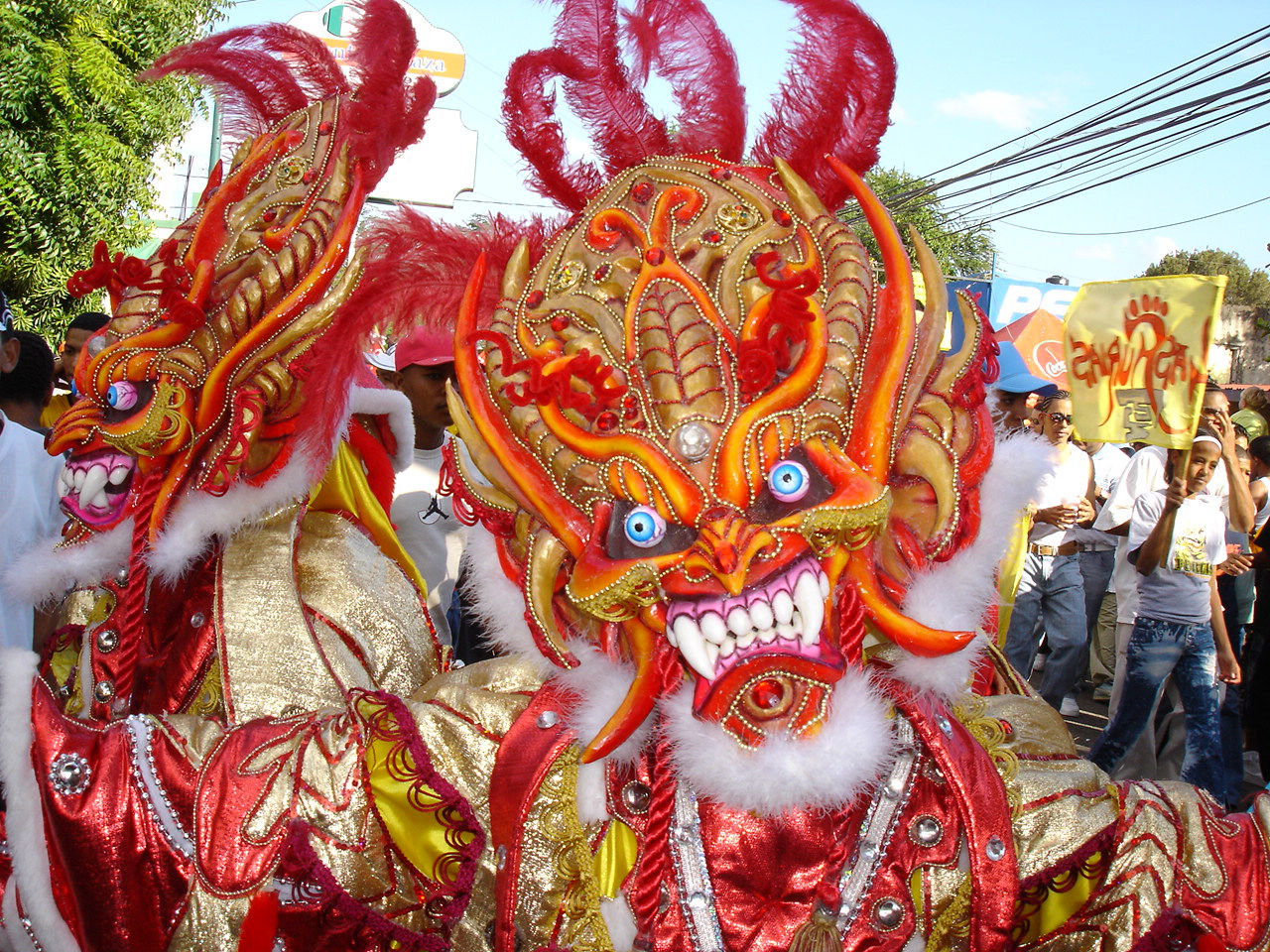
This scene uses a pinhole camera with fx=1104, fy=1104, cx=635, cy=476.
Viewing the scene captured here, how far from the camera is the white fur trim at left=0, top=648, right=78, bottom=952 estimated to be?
133 centimetres

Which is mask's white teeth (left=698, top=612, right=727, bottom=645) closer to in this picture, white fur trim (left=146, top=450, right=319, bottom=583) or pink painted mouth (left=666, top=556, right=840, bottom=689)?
pink painted mouth (left=666, top=556, right=840, bottom=689)

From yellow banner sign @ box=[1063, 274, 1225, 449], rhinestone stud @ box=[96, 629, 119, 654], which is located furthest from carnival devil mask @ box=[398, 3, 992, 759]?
yellow banner sign @ box=[1063, 274, 1225, 449]

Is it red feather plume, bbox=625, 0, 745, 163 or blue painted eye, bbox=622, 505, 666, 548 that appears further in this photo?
red feather plume, bbox=625, 0, 745, 163

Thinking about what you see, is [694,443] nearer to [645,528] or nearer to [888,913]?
[645,528]

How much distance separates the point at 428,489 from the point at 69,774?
2440 millimetres

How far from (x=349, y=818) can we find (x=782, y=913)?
56cm

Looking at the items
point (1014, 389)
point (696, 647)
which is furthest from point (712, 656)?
point (1014, 389)

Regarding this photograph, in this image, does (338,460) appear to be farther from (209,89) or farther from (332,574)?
(209,89)

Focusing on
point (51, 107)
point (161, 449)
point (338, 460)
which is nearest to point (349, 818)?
point (161, 449)

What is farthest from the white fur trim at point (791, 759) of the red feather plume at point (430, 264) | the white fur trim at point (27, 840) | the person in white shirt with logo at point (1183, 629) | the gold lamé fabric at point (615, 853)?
the person in white shirt with logo at point (1183, 629)

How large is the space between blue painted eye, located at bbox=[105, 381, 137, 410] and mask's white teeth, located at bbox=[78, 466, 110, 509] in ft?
0.43

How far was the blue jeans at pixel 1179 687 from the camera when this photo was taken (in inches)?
158

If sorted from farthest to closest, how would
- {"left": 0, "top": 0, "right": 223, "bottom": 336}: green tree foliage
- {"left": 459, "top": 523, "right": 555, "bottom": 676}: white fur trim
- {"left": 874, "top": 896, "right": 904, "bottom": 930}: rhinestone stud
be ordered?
{"left": 0, "top": 0, "right": 223, "bottom": 336}: green tree foliage → {"left": 459, "top": 523, "right": 555, "bottom": 676}: white fur trim → {"left": 874, "top": 896, "right": 904, "bottom": 930}: rhinestone stud

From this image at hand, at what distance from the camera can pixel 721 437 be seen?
1330 mm
